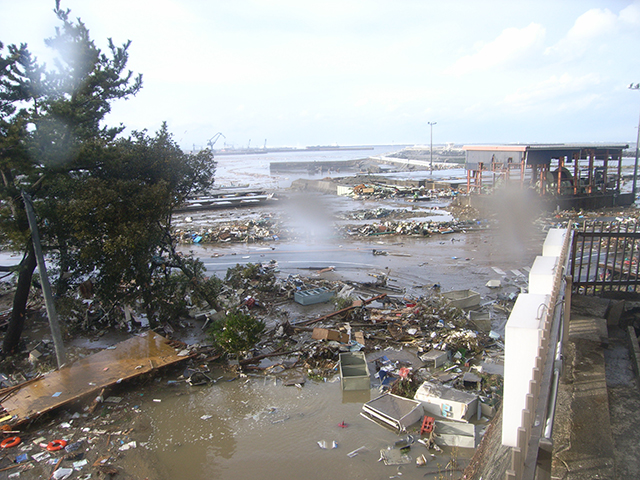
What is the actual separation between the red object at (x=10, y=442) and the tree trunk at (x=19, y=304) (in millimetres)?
4216

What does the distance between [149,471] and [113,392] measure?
8.09 ft

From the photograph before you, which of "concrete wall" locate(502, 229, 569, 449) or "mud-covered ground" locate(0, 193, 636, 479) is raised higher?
"concrete wall" locate(502, 229, 569, 449)

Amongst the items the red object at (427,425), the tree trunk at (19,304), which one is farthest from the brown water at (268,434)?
the tree trunk at (19,304)

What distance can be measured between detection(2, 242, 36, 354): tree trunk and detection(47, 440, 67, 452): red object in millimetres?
4732

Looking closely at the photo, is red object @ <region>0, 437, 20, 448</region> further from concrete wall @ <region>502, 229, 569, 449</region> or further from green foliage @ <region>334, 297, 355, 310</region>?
green foliage @ <region>334, 297, 355, 310</region>

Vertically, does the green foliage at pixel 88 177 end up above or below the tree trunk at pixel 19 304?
above

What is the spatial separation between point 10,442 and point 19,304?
4355 mm

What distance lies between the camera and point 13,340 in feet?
32.2

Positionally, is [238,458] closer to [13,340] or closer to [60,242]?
[60,242]

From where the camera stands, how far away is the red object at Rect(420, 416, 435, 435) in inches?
239

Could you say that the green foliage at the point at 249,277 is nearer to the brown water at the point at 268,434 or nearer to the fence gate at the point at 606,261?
the brown water at the point at 268,434

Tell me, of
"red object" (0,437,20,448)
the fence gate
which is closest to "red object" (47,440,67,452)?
"red object" (0,437,20,448)

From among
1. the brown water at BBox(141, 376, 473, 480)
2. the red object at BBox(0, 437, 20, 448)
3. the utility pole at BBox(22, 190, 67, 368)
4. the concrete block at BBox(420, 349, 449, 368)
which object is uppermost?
the utility pole at BBox(22, 190, 67, 368)

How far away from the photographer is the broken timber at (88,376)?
6.85 m
